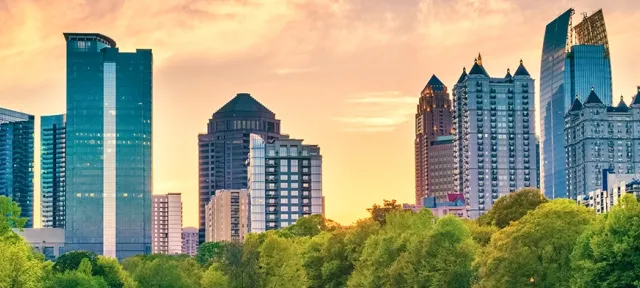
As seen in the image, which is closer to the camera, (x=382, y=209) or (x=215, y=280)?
(x=215, y=280)

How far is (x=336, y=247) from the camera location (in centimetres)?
16388

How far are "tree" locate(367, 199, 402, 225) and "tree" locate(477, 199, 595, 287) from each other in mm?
69226

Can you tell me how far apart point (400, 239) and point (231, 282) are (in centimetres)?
2575

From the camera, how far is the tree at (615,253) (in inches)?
3531

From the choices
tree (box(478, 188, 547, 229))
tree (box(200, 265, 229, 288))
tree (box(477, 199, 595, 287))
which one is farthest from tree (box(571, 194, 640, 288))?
tree (box(200, 265, 229, 288))

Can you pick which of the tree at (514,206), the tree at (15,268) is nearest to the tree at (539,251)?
the tree at (15,268)

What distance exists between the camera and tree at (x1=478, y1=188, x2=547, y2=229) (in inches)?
6063

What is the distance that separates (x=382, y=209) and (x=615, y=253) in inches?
3629

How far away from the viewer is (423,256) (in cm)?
12681

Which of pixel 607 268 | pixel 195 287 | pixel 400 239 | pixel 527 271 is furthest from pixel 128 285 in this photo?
pixel 607 268

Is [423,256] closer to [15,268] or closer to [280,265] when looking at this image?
[15,268]

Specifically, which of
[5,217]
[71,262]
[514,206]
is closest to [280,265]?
[514,206]

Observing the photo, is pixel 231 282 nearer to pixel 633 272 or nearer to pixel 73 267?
pixel 73 267

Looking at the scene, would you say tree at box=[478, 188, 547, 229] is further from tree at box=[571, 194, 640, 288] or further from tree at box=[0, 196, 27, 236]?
tree at box=[571, 194, 640, 288]
